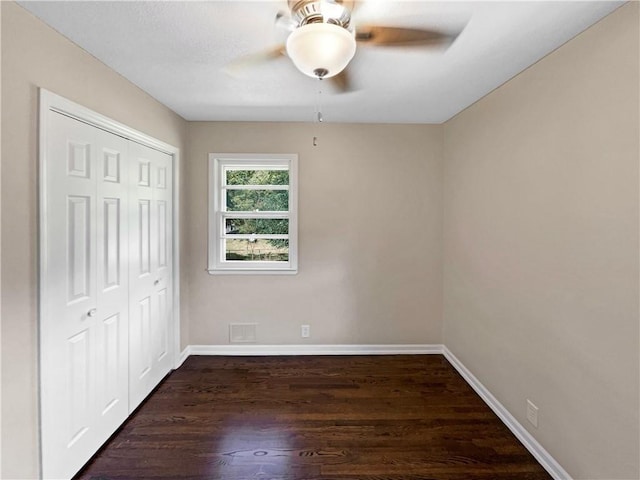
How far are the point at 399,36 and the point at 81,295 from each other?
2.29 metres

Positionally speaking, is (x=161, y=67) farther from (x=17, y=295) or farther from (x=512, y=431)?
(x=512, y=431)

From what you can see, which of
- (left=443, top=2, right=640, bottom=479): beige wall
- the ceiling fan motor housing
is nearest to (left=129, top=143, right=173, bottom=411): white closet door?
the ceiling fan motor housing

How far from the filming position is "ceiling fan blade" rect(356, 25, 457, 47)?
5.13 feet

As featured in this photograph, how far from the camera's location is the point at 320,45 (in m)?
1.20

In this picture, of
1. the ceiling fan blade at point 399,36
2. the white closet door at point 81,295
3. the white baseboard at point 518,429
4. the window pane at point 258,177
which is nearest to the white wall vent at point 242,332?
the white closet door at point 81,295

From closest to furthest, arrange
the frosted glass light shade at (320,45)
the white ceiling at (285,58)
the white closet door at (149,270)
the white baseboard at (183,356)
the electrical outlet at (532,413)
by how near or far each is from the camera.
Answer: the frosted glass light shade at (320,45) < the white ceiling at (285,58) < the electrical outlet at (532,413) < the white closet door at (149,270) < the white baseboard at (183,356)

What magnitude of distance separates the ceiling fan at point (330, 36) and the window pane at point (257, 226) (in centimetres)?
182

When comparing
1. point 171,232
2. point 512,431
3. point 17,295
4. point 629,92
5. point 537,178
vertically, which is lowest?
point 512,431

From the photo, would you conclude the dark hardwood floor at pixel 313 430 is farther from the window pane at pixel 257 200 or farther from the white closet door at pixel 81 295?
the window pane at pixel 257 200

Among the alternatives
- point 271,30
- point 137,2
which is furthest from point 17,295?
point 271,30

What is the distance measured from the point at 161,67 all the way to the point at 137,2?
2.12 feet

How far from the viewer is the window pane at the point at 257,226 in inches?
130

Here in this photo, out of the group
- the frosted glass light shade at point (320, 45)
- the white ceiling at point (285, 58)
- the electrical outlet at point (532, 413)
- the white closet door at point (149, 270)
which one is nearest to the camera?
the frosted glass light shade at point (320, 45)

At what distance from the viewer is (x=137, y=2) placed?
4.53 ft
